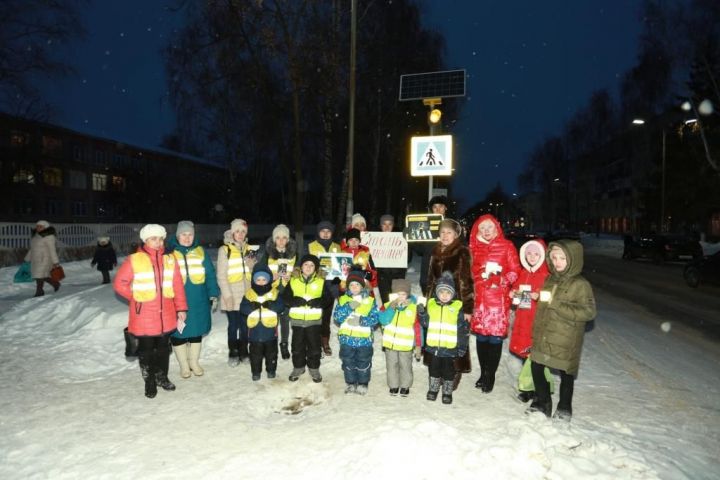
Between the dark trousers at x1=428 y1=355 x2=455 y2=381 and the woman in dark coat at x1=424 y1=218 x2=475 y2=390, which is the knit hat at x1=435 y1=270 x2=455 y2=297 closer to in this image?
the woman in dark coat at x1=424 y1=218 x2=475 y2=390

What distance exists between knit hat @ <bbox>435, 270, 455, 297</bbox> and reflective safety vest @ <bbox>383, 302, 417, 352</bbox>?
15.8 inches

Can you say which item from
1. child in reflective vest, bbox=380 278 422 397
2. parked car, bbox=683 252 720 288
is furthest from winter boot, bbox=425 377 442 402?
parked car, bbox=683 252 720 288

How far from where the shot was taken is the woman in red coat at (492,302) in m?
5.09

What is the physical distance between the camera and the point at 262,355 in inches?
220

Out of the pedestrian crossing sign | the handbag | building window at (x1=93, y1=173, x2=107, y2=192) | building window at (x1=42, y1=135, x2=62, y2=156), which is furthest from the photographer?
building window at (x1=93, y1=173, x2=107, y2=192)

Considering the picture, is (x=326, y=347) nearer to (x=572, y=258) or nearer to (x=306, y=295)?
(x=306, y=295)

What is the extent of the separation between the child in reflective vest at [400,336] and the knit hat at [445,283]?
350 mm

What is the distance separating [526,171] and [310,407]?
88196 mm

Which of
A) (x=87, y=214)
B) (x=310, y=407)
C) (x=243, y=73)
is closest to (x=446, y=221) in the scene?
(x=310, y=407)

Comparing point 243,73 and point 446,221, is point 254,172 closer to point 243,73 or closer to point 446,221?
point 243,73

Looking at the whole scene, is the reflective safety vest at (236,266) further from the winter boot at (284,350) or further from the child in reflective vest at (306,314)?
the winter boot at (284,350)

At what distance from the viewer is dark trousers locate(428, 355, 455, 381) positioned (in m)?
4.88

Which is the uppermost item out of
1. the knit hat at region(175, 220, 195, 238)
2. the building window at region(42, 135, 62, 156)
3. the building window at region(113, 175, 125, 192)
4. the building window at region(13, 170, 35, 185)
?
the building window at region(42, 135, 62, 156)

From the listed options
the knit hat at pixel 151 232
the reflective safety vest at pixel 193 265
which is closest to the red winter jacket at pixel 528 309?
the reflective safety vest at pixel 193 265
